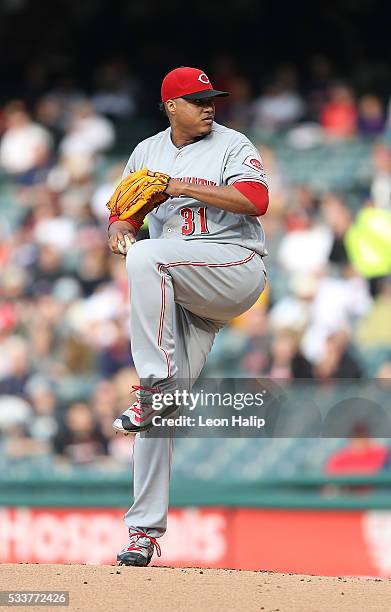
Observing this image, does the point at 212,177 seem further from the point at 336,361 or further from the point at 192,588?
the point at 336,361

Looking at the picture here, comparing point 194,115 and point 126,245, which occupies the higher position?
point 194,115

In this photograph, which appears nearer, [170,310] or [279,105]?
[170,310]

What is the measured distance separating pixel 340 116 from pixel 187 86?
6.20m

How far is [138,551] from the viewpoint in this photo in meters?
4.80

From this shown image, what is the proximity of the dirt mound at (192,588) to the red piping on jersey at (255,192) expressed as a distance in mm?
1398

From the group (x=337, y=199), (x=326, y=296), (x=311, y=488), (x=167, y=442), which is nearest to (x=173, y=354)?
(x=167, y=442)

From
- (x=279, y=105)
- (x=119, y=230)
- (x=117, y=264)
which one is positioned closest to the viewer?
(x=119, y=230)

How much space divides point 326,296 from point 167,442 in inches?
174

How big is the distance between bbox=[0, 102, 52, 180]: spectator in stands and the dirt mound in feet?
23.7

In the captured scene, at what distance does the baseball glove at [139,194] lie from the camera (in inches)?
181

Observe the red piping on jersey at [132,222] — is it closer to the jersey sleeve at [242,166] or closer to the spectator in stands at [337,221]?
the jersey sleeve at [242,166]

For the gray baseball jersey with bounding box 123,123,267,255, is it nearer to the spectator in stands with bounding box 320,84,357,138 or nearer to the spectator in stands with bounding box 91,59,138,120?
the spectator in stands with bounding box 320,84,357,138

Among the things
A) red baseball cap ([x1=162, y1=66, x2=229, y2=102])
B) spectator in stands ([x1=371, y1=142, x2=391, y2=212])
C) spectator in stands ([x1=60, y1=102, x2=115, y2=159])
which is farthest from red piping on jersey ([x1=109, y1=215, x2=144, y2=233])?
spectator in stands ([x1=60, y1=102, x2=115, y2=159])

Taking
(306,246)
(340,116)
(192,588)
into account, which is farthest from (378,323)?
(192,588)
